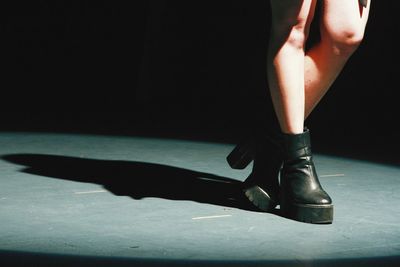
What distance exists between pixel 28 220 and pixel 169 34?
3072mm

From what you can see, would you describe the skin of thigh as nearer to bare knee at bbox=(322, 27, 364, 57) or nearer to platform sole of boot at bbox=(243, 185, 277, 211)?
bare knee at bbox=(322, 27, 364, 57)

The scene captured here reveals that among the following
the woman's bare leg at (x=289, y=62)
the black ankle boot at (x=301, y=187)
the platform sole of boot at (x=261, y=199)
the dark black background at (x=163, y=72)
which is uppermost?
the woman's bare leg at (x=289, y=62)

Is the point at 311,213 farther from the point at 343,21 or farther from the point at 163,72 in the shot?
the point at 163,72

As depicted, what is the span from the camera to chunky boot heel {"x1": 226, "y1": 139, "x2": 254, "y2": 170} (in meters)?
2.23

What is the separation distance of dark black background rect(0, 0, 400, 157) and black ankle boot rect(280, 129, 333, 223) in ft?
4.47

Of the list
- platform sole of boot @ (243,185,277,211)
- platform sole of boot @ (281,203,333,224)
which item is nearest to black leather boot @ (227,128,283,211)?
platform sole of boot @ (243,185,277,211)

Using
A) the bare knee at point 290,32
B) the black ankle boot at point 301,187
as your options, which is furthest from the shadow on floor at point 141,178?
the bare knee at point 290,32

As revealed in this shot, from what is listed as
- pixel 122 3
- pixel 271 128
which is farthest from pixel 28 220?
pixel 122 3

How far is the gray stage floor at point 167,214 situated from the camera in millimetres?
1614

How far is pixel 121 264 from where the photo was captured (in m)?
1.52

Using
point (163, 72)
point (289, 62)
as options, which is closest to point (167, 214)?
point (289, 62)

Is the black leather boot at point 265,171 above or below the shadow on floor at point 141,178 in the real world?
above

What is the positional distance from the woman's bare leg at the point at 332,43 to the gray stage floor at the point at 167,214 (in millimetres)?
348

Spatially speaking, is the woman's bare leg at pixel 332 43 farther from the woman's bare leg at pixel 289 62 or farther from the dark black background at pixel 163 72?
the dark black background at pixel 163 72
